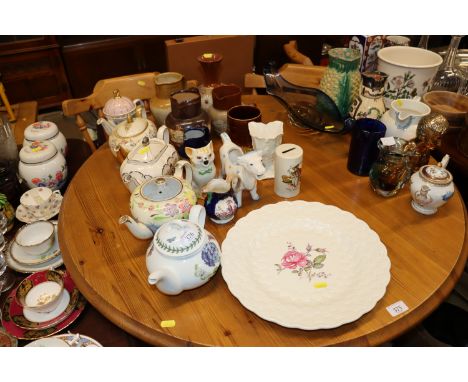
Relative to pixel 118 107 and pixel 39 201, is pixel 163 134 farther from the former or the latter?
pixel 39 201

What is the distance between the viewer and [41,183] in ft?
5.44

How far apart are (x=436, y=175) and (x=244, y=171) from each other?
56 cm

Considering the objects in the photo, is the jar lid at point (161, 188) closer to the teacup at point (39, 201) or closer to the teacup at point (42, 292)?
the teacup at point (42, 292)

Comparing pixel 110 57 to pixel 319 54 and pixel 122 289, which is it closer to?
pixel 319 54

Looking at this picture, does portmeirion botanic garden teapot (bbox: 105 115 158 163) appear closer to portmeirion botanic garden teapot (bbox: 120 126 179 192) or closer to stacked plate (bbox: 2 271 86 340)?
portmeirion botanic garden teapot (bbox: 120 126 179 192)

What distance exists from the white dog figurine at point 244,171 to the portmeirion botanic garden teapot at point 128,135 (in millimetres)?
338

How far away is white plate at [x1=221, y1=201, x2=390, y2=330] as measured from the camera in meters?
0.92

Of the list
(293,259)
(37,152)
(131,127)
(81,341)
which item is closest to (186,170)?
(131,127)

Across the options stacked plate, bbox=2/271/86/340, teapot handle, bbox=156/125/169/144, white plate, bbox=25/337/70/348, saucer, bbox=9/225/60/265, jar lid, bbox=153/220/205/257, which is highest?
teapot handle, bbox=156/125/169/144

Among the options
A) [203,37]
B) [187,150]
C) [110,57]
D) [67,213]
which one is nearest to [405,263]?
[187,150]

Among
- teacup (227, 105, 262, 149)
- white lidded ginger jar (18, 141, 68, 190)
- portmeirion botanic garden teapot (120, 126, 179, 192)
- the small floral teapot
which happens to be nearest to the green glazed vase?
teacup (227, 105, 262, 149)

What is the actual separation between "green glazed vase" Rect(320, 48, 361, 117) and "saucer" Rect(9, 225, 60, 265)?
1.18 meters

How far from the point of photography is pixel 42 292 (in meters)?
1.30

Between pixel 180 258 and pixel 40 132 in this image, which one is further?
pixel 40 132
